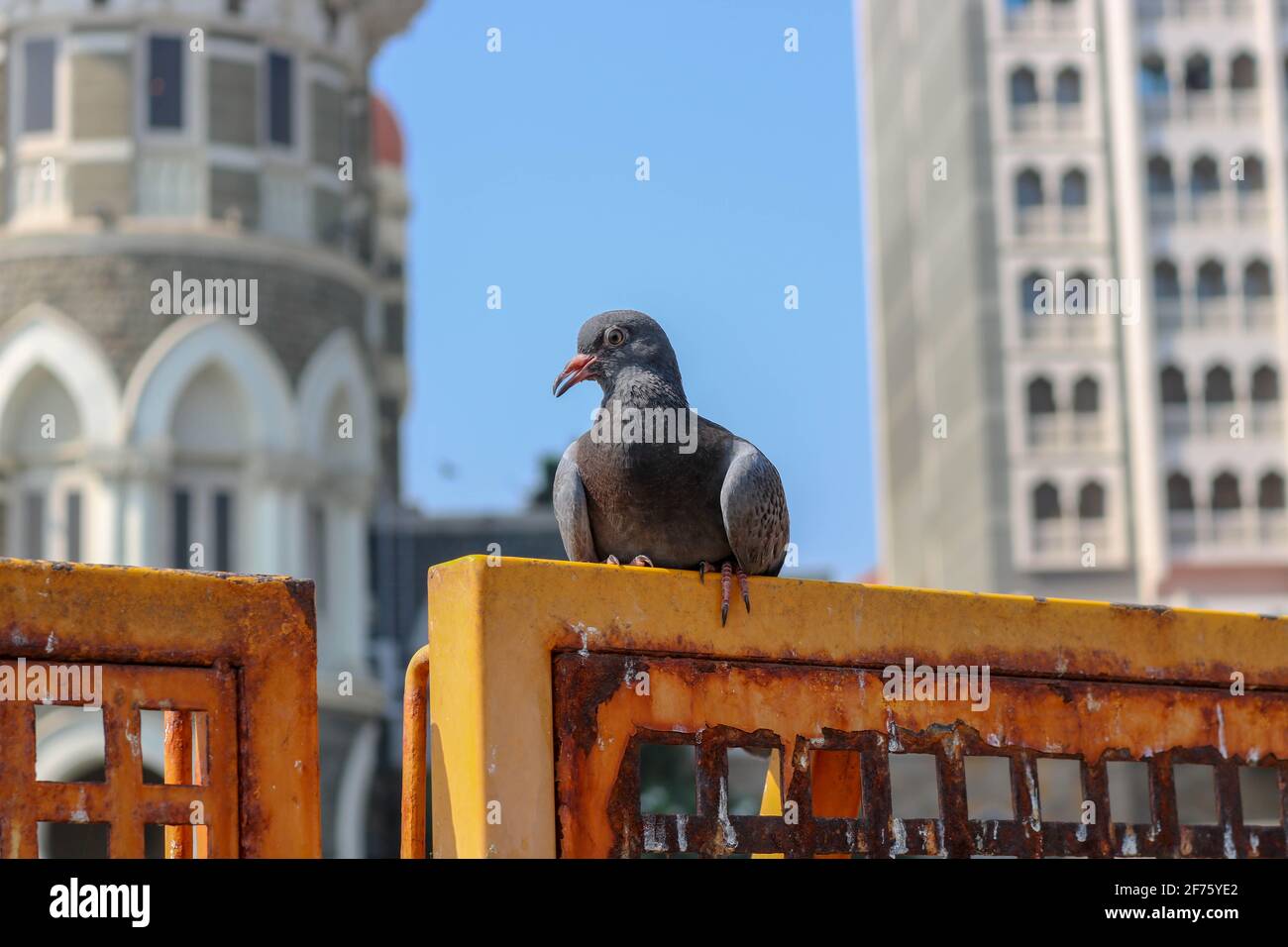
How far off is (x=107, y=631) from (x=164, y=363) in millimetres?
29988

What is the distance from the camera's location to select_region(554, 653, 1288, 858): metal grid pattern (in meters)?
6.99

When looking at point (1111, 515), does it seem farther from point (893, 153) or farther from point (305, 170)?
point (305, 170)

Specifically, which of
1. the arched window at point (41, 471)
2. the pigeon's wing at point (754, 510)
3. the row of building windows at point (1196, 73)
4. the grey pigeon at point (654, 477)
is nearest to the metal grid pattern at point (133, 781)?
the grey pigeon at point (654, 477)

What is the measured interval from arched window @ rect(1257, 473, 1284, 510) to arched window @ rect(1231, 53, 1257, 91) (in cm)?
1068

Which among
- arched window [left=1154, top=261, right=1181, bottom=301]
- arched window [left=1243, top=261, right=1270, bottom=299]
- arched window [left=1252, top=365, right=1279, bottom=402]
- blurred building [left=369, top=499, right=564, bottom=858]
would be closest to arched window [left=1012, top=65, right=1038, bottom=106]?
arched window [left=1154, top=261, right=1181, bottom=301]

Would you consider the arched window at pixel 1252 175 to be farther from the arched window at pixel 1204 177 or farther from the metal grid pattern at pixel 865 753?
the metal grid pattern at pixel 865 753

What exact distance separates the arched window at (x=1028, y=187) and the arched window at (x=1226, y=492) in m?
8.93

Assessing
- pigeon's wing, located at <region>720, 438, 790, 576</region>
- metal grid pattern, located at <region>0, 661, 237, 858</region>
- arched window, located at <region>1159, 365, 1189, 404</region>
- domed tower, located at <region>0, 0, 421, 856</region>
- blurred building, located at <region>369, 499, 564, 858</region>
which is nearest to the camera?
metal grid pattern, located at <region>0, 661, 237, 858</region>

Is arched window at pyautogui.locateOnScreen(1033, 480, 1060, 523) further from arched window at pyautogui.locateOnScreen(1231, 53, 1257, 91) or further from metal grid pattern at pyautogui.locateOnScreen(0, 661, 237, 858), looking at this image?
metal grid pattern at pyautogui.locateOnScreen(0, 661, 237, 858)

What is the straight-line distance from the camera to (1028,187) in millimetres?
62750

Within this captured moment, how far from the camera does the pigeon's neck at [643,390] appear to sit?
334 inches

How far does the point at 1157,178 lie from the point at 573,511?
55.9 metres

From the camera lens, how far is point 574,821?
689 centimetres
